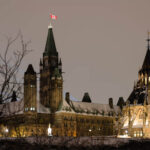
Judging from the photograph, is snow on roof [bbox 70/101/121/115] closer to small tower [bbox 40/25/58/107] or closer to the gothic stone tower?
the gothic stone tower

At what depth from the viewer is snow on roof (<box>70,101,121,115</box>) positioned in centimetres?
14500

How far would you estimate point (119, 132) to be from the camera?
8675 centimetres

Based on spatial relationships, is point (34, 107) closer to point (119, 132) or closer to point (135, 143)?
point (119, 132)

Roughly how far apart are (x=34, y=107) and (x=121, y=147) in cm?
10297

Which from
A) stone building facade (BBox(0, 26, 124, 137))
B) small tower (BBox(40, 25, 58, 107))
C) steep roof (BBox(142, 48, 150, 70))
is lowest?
stone building facade (BBox(0, 26, 124, 137))

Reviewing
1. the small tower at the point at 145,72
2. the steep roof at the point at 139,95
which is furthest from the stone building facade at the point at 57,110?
the steep roof at the point at 139,95

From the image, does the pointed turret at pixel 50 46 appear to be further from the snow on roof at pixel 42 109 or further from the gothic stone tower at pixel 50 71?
the snow on roof at pixel 42 109

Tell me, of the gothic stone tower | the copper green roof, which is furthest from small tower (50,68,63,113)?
the copper green roof

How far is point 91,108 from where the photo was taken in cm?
14925

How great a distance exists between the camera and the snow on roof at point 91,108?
476ft

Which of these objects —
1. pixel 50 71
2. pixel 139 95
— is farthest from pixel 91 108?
pixel 139 95

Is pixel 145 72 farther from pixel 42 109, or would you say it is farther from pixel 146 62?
pixel 42 109

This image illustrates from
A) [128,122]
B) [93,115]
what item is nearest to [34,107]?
[93,115]

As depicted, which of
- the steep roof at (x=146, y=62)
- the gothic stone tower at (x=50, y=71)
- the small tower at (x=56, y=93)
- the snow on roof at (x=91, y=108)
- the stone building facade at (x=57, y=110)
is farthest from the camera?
the snow on roof at (x=91, y=108)
